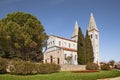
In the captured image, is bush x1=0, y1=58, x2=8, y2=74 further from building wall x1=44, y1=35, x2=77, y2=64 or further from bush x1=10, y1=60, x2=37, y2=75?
building wall x1=44, y1=35, x2=77, y2=64

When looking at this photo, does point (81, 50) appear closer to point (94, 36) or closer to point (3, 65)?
point (94, 36)

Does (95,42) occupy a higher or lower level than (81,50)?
higher

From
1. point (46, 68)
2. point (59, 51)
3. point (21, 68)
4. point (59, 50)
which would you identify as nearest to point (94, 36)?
point (59, 50)

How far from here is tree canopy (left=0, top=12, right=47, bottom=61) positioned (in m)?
35.0

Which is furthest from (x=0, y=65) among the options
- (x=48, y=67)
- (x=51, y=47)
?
(x=51, y=47)

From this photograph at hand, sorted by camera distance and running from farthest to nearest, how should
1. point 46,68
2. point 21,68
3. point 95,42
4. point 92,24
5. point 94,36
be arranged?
point 92,24 → point 94,36 → point 95,42 → point 46,68 → point 21,68

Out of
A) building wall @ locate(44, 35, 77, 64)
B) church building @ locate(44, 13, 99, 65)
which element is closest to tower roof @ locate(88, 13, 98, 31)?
church building @ locate(44, 13, 99, 65)

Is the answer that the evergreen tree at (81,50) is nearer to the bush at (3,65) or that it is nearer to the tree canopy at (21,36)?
the tree canopy at (21,36)

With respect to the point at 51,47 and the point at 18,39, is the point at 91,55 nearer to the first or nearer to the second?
the point at 51,47

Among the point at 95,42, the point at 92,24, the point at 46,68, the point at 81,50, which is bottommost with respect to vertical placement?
the point at 46,68

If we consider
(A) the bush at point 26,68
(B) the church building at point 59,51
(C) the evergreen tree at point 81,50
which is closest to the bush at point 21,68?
(A) the bush at point 26,68

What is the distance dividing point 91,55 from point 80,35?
24.4 ft

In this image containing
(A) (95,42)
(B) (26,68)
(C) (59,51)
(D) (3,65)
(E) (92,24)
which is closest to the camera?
(B) (26,68)

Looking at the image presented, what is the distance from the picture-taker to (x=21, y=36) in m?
35.1
